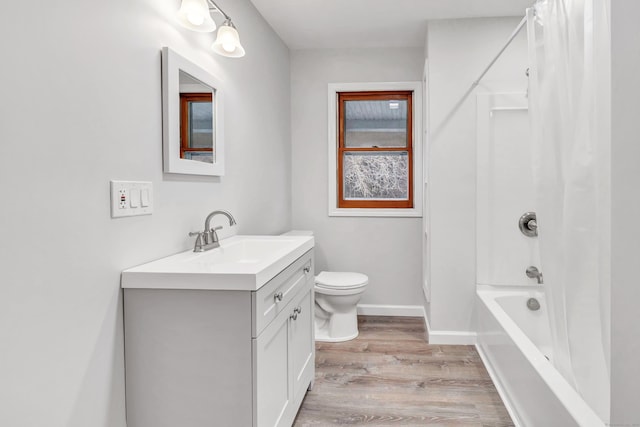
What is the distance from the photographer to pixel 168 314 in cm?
142

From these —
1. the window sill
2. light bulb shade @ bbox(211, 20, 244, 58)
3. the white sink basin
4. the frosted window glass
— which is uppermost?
light bulb shade @ bbox(211, 20, 244, 58)

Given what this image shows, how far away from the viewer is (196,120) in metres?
2.00

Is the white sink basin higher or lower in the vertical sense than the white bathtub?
higher

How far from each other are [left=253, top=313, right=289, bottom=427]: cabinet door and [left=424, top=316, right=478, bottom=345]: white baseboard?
5.37 feet

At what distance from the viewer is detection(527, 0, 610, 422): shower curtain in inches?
46.9

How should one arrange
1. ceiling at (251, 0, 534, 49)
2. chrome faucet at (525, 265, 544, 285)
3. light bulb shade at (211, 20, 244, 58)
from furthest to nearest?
1. chrome faucet at (525, 265, 544, 285)
2. ceiling at (251, 0, 534, 49)
3. light bulb shade at (211, 20, 244, 58)

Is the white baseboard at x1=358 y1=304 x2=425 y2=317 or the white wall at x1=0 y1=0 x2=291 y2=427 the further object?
the white baseboard at x1=358 y1=304 x2=425 y2=317

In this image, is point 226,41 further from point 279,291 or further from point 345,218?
point 345,218

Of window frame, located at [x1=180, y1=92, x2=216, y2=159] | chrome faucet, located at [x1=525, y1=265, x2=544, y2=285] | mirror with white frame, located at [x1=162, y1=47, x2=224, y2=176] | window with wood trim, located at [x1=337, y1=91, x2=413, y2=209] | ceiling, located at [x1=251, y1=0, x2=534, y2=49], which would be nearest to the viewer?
mirror with white frame, located at [x1=162, y1=47, x2=224, y2=176]

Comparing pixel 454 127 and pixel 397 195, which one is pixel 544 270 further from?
pixel 397 195

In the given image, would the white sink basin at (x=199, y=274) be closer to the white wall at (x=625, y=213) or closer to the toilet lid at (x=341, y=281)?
the white wall at (x=625, y=213)

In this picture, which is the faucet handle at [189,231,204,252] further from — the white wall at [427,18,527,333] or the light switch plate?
the white wall at [427,18,527,333]

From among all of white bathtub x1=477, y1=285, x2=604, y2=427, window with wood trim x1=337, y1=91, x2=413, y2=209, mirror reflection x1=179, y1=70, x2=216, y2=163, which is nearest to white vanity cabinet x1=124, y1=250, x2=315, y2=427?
mirror reflection x1=179, y1=70, x2=216, y2=163

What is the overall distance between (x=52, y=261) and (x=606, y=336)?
150 cm
